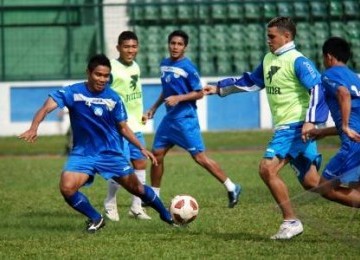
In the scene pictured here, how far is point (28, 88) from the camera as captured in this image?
1107 inches

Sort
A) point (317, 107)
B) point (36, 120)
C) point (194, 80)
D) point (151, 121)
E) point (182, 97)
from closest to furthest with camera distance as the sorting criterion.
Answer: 1. point (317, 107)
2. point (36, 120)
3. point (182, 97)
4. point (194, 80)
5. point (151, 121)

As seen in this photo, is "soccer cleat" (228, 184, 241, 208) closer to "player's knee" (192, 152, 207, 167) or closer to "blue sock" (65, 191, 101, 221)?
"player's knee" (192, 152, 207, 167)

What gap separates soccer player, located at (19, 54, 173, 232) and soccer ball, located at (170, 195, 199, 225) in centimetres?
50

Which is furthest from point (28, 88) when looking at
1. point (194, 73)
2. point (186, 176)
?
point (194, 73)

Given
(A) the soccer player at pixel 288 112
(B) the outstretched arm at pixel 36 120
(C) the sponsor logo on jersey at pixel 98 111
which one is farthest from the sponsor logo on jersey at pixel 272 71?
(B) the outstretched arm at pixel 36 120

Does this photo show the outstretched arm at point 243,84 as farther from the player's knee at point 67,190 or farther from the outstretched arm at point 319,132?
the player's knee at point 67,190

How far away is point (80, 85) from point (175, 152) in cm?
1303

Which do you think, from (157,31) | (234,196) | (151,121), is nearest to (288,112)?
(234,196)

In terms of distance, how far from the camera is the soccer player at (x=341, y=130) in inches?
388

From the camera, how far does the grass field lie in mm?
9578

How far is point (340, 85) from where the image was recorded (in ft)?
32.0

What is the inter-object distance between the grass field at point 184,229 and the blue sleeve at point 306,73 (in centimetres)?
105

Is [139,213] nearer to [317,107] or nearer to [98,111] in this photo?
[98,111]

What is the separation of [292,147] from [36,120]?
99.4 inches
